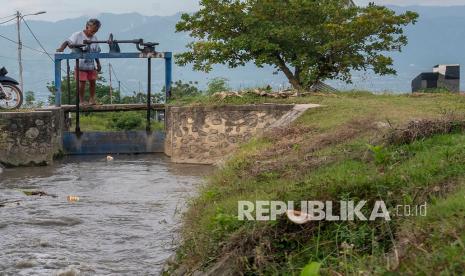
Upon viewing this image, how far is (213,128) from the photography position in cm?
1429

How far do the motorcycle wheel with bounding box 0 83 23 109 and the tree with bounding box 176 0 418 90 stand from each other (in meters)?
4.38

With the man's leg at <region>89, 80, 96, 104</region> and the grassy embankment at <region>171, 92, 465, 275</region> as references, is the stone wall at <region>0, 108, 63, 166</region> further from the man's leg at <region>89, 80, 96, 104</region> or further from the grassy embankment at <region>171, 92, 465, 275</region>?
the grassy embankment at <region>171, 92, 465, 275</region>

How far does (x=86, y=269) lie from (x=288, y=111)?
25.7ft

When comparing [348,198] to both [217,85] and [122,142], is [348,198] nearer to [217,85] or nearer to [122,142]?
[122,142]

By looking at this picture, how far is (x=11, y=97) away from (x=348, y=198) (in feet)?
37.6

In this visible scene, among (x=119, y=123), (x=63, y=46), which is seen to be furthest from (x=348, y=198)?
(x=119, y=123)

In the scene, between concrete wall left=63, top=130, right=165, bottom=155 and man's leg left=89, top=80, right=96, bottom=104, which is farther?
man's leg left=89, top=80, right=96, bottom=104

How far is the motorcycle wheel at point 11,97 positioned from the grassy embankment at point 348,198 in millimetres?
8640

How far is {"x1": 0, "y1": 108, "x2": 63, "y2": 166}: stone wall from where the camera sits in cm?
1407

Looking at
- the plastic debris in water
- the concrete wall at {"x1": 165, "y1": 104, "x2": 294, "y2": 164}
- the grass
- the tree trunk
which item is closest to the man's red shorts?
the concrete wall at {"x1": 165, "y1": 104, "x2": 294, "y2": 164}

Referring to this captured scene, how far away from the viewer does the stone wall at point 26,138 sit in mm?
14070

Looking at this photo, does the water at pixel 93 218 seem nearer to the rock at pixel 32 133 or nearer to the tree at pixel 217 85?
the rock at pixel 32 133

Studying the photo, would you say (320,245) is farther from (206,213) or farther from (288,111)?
(288,111)

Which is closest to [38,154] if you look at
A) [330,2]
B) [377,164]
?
[330,2]
